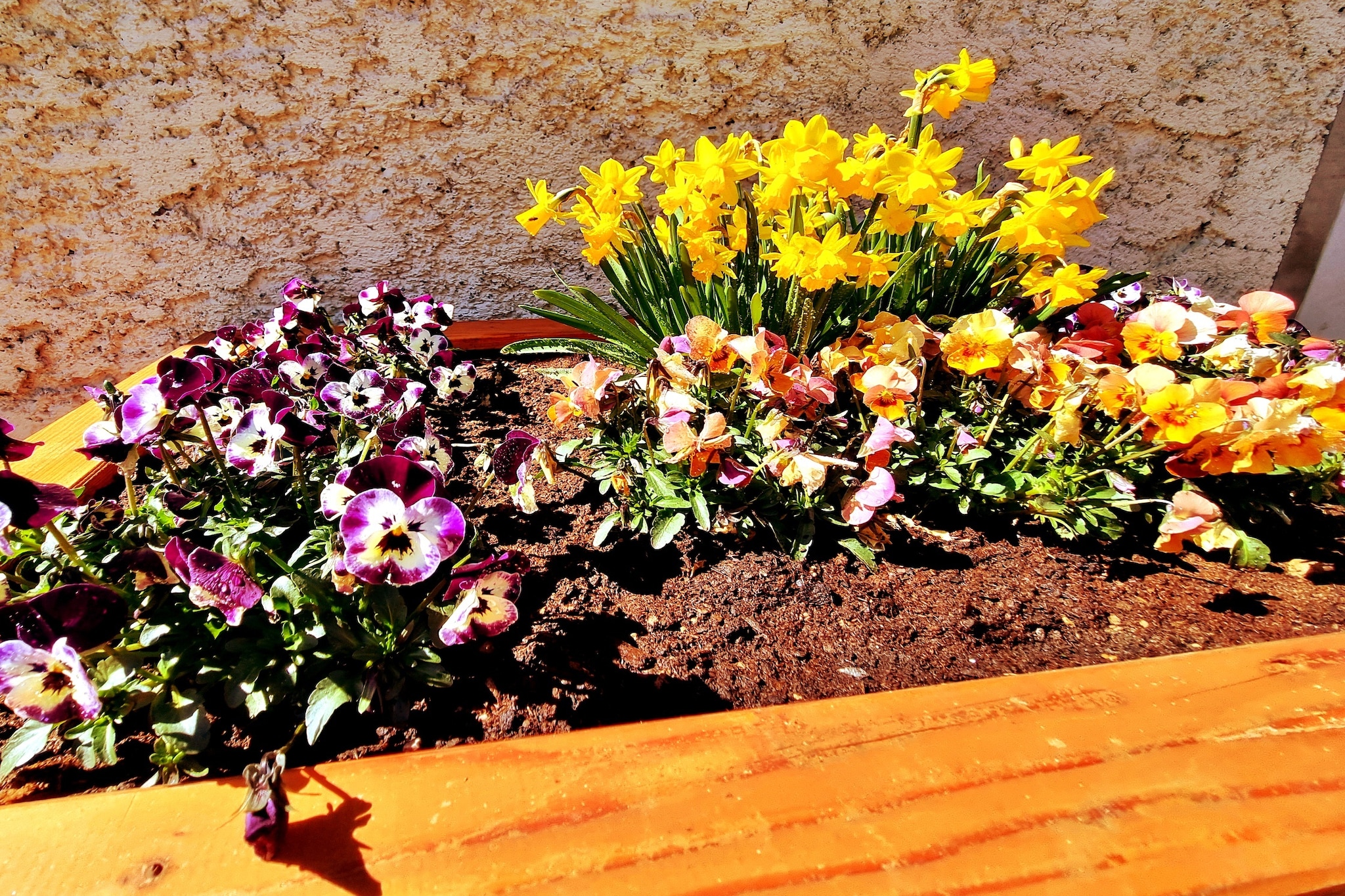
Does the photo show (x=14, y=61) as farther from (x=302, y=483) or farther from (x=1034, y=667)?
(x=1034, y=667)

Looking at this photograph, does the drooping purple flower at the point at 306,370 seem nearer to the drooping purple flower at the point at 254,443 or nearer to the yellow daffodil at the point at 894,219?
the drooping purple flower at the point at 254,443

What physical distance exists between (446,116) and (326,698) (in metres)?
1.53

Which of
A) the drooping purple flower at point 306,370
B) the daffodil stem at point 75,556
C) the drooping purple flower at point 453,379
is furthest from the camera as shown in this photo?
the drooping purple flower at point 453,379

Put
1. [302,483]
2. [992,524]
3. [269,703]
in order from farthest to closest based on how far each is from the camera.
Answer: [992,524] < [302,483] < [269,703]

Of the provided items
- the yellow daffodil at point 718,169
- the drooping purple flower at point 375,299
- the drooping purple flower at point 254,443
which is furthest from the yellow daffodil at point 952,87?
the drooping purple flower at point 375,299

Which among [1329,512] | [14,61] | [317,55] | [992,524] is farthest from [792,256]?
[14,61]

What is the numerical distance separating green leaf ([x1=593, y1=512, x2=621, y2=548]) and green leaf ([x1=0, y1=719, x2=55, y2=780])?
70 centimetres

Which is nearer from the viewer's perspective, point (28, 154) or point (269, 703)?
point (269, 703)

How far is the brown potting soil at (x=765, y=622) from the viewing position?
884 millimetres

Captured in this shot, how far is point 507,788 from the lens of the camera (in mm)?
671

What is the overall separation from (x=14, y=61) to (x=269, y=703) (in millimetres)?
1734

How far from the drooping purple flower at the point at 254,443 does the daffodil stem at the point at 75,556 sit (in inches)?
7.8

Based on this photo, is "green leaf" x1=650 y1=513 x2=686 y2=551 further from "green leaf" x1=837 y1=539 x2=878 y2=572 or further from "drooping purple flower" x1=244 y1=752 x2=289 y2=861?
"drooping purple flower" x1=244 y1=752 x2=289 y2=861

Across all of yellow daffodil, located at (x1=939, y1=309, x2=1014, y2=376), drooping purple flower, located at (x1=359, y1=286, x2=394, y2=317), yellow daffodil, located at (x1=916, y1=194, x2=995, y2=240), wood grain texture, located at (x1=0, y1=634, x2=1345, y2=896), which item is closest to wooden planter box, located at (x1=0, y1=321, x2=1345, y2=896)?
wood grain texture, located at (x1=0, y1=634, x2=1345, y2=896)
